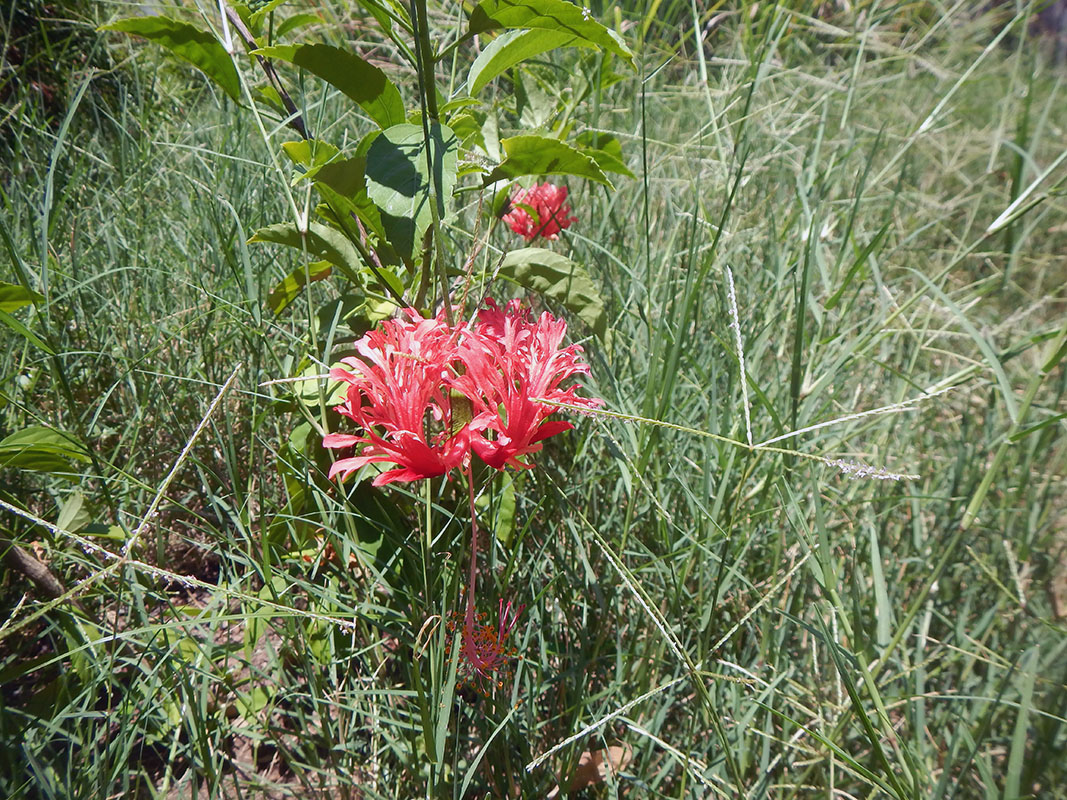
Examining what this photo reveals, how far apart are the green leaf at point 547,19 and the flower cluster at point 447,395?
319mm

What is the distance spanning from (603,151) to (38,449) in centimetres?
83

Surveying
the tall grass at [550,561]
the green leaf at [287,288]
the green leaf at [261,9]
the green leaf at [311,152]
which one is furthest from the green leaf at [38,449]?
the green leaf at [261,9]

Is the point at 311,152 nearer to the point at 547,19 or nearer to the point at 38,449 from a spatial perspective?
the point at 547,19

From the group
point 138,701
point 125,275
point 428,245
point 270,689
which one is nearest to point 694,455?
point 428,245

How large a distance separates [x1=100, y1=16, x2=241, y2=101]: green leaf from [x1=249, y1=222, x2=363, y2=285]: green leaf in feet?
0.70

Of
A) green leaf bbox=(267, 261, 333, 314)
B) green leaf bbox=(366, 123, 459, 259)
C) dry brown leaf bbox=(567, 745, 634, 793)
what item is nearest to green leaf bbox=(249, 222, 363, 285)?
green leaf bbox=(267, 261, 333, 314)

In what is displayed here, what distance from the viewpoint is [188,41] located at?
2.97ft

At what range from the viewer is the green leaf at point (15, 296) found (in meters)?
0.86

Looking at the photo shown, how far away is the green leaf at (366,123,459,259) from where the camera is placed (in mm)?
761

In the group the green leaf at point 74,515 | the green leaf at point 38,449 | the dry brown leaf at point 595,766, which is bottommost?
the dry brown leaf at point 595,766

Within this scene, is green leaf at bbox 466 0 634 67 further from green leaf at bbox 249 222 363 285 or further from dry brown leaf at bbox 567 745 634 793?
dry brown leaf at bbox 567 745 634 793

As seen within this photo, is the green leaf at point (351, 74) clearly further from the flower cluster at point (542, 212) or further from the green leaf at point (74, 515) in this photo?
the green leaf at point (74, 515)

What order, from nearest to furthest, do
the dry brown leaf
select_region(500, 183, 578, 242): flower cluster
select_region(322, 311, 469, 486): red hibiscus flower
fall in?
select_region(322, 311, 469, 486): red hibiscus flower < the dry brown leaf < select_region(500, 183, 578, 242): flower cluster

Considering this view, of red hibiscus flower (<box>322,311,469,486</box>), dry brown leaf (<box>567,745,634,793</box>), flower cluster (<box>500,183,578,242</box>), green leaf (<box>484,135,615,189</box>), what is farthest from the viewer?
flower cluster (<box>500,183,578,242</box>)
